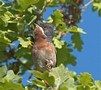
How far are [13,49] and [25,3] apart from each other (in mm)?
567

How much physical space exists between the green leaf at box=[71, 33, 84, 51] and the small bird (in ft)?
1.61

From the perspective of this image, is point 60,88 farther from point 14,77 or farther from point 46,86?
point 14,77

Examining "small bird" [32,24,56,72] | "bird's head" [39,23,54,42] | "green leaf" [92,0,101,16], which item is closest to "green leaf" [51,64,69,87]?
"small bird" [32,24,56,72]

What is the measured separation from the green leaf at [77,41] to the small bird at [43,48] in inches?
19.3

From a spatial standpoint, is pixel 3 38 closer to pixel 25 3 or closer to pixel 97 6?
pixel 25 3

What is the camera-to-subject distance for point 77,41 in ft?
20.2

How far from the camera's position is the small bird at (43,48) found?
547cm

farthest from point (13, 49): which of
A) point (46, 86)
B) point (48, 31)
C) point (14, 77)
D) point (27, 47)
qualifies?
point (46, 86)

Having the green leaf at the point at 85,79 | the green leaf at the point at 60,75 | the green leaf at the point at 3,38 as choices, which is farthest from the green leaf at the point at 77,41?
the green leaf at the point at 60,75

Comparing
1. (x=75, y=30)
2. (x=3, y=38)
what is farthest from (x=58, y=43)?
(x=3, y=38)

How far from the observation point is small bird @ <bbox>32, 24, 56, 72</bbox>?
5.47 m

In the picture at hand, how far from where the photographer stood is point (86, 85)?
457cm

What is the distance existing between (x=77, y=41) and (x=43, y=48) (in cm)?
69

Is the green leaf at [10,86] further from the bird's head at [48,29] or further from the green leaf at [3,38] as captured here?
the bird's head at [48,29]
